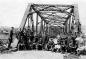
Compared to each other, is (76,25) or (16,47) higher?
(76,25)

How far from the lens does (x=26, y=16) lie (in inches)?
643

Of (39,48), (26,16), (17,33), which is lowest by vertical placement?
(39,48)

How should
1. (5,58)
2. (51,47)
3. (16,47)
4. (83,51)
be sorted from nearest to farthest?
(5,58)
(83,51)
(16,47)
(51,47)

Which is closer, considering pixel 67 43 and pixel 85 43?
pixel 85 43

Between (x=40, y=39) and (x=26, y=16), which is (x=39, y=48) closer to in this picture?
(x=40, y=39)

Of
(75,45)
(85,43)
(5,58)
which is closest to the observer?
(5,58)

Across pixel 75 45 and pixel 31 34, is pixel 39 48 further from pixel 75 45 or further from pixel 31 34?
pixel 75 45

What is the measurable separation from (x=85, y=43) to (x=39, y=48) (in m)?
4.60

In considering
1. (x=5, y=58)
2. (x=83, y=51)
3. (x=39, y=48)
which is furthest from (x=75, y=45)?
(x=5, y=58)

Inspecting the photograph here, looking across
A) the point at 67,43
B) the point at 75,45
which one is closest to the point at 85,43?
the point at 75,45

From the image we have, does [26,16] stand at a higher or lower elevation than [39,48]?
higher

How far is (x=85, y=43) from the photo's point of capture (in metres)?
12.6

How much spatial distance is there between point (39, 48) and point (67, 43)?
2.29 metres

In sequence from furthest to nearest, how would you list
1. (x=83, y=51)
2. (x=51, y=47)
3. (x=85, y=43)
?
1. (x=51, y=47)
2. (x=85, y=43)
3. (x=83, y=51)
